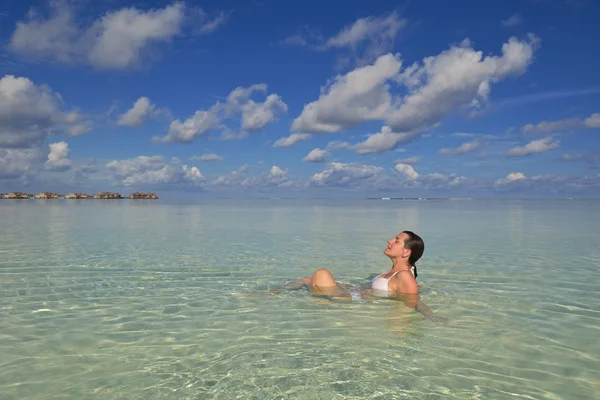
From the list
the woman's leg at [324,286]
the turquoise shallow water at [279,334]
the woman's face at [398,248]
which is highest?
the woman's face at [398,248]

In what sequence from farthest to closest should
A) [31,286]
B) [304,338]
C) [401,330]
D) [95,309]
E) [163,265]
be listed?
1. [163,265]
2. [31,286]
3. [95,309]
4. [401,330]
5. [304,338]

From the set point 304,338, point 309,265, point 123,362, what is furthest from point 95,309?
point 309,265

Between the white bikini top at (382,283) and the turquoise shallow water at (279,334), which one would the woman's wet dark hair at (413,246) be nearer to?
the white bikini top at (382,283)

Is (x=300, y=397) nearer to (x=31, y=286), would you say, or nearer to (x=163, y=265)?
(x=31, y=286)

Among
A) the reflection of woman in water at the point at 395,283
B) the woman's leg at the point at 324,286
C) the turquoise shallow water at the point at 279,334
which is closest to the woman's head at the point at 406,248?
the reflection of woman in water at the point at 395,283

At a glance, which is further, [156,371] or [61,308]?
[61,308]

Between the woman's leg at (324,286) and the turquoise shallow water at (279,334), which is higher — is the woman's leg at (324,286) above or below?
above

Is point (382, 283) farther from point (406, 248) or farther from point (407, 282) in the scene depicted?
point (406, 248)

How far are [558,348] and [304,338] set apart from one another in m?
4.03

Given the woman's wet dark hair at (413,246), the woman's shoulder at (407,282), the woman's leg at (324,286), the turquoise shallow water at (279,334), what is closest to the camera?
the turquoise shallow water at (279,334)

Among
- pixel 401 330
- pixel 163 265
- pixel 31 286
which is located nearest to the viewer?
pixel 401 330

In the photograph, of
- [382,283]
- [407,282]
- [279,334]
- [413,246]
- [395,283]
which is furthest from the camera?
[382,283]

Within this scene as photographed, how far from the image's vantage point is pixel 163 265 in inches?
545

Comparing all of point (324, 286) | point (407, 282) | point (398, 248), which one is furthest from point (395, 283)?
point (324, 286)
